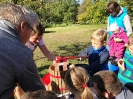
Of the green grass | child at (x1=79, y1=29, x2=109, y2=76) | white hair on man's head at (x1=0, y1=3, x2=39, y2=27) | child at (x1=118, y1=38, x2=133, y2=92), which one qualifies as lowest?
the green grass

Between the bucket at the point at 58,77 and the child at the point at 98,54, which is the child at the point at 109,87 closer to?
the bucket at the point at 58,77

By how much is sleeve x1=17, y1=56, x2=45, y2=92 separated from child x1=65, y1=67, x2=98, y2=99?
0.57 m

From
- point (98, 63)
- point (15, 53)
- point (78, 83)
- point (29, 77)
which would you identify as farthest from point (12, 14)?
point (98, 63)

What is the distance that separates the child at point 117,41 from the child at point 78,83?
2.18 metres

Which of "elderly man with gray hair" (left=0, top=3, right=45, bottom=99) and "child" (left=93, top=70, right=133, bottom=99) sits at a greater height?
"elderly man with gray hair" (left=0, top=3, right=45, bottom=99)

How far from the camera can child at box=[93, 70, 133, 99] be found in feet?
8.09

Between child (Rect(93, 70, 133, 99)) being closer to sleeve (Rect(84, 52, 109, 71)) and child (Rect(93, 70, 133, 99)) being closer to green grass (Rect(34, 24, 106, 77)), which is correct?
sleeve (Rect(84, 52, 109, 71))

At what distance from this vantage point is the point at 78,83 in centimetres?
235

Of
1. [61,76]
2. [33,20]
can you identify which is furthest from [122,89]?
[33,20]

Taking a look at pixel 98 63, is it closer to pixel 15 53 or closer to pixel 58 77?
pixel 58 77

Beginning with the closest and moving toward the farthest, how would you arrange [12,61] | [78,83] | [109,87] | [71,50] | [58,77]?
[12,61], [78,83], [109,87], [58,77], [71,50]

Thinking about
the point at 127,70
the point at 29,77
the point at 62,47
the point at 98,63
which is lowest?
the point at 62,47

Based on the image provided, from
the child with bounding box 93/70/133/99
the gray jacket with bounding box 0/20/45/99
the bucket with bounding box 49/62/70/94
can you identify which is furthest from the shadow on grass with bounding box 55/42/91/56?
the gray jacket with bounding box 0/20/45/99

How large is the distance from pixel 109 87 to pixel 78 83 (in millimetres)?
389
